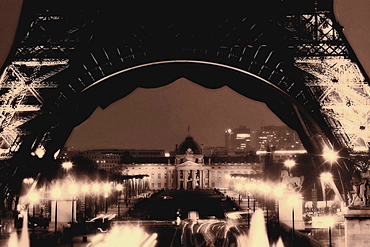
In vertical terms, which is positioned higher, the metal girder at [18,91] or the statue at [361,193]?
the metal girder at [18,91]

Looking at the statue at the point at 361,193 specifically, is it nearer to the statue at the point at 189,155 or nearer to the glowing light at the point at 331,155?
the glowing light at the point at 331,155

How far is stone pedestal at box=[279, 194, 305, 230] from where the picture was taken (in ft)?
123

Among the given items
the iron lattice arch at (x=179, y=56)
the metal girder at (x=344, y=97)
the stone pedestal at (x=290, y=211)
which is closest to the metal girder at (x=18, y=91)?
the iron lattice arch at (x=179, y=56)

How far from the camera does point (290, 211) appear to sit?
38.6 metres

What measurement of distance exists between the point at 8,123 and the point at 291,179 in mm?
18982

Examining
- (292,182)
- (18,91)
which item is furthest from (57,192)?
(292,182)

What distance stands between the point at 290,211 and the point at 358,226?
14284 millimetres

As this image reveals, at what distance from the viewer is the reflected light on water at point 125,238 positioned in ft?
99.3

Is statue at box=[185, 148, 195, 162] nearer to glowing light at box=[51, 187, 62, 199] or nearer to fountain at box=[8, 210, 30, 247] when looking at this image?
glowing light at box=[51, 187, 62, 199]

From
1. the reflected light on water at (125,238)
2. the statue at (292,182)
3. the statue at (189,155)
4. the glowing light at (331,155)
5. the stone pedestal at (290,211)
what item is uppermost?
A: the statue at (189,155)

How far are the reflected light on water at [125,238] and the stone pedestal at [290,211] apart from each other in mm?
8519

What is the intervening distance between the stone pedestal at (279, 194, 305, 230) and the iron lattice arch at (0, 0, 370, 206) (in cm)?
559

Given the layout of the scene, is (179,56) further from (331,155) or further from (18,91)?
(331,155)

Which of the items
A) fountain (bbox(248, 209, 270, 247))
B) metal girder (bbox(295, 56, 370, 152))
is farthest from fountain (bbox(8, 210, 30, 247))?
metal girder (bbox(295, 56, 370, 152))
